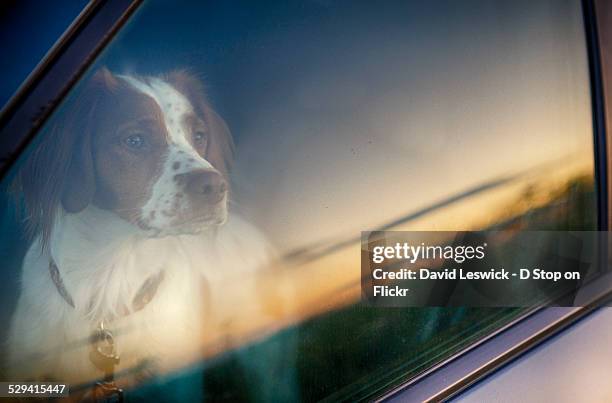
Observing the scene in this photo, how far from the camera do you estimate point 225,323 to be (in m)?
1.26

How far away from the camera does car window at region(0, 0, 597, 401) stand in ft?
4.00

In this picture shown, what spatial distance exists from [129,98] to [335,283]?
56 cm

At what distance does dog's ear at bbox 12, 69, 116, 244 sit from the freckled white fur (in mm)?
96

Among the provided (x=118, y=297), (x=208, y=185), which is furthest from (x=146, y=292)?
(x=208, y=185)

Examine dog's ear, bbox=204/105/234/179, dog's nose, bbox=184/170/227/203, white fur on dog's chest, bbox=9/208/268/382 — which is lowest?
white fur on dog's chest, bbox=9/208/268/382

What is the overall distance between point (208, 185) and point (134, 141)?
17 centimetres

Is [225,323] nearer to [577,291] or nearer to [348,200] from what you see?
[348,200]

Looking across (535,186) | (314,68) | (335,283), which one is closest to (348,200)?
(335,283)

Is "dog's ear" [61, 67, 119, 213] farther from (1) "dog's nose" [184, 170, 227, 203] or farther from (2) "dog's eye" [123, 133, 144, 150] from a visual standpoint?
(1) "dog's nose" [184, 170, 227, 203]

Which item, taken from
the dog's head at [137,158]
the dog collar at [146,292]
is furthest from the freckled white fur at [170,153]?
the dog collar at [146,292]

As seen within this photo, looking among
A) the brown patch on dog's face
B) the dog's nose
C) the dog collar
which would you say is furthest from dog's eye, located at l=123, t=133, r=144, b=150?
the dog collar

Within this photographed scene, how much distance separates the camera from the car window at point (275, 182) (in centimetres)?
122

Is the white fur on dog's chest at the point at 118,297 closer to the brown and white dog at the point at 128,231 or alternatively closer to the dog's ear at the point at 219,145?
the brown and white dog at the point at 128,231

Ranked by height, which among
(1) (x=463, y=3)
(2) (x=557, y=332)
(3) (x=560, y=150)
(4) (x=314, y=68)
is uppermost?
(1) (x=463, y=3)
